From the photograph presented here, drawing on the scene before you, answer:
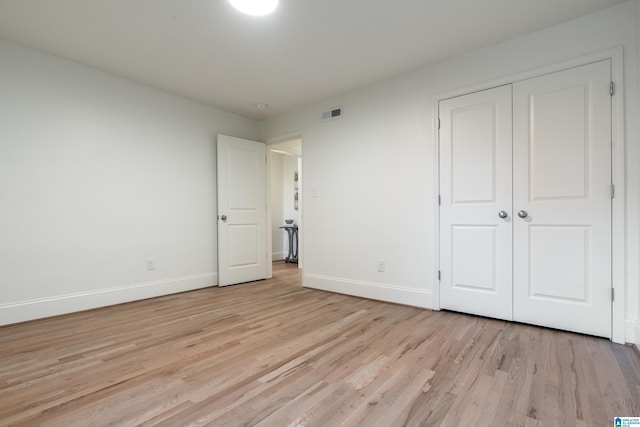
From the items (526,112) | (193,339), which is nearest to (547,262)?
(526,112)

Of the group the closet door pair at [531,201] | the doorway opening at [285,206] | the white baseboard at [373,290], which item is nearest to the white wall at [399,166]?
the white baseboard at [373,290]

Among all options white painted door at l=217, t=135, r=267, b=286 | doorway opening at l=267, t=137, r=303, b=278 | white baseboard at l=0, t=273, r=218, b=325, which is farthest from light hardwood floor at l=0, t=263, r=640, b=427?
doorway opening at l=267, t=137, r=303, b=278

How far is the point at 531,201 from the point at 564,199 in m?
0.21

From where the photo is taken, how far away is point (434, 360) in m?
1.92

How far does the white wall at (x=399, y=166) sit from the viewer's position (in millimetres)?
2154

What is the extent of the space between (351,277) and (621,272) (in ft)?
7.65

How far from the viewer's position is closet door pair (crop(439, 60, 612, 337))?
226 centimetres

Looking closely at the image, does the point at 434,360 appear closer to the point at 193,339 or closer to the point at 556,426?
the point at 556,426

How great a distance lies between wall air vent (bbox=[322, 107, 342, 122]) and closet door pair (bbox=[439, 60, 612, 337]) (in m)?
1.23

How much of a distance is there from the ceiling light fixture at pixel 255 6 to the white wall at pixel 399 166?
1.61 meters

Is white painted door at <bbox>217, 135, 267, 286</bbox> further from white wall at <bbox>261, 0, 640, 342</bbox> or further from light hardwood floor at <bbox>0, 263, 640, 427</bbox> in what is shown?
light hardwood floor at <bbox>0, 263, 640, 427</bbox>

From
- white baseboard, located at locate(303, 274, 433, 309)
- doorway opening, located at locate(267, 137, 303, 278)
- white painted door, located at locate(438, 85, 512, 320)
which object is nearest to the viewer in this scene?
white painted door, located at locate(438, 85, 512, 320)

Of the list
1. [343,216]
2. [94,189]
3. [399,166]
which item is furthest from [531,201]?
[94,189]

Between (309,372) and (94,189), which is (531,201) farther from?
(94,189)
